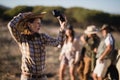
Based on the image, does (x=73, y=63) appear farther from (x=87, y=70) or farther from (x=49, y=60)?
(x=49, y=60)

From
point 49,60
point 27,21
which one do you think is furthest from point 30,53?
point 49,60

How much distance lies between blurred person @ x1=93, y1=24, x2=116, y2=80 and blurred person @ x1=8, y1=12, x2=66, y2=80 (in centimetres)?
271

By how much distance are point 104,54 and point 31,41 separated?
2.90 metres

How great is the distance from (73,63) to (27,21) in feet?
9.81

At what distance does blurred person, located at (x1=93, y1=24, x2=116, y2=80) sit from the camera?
6.94 metres

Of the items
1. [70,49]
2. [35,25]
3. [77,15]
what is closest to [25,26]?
[35,25]

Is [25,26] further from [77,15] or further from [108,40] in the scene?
[77,15]

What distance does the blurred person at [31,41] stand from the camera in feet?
14.1

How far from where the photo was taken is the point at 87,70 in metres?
7.51

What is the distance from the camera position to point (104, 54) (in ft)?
22.7

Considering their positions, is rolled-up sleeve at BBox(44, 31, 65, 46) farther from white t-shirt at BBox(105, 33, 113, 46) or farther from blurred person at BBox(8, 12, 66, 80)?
white t-shirt at BBox(105, 33, 113, 46)

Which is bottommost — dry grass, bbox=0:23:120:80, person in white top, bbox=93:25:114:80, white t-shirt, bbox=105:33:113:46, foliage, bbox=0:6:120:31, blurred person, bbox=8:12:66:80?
foliage, bbox=0:6:120:31

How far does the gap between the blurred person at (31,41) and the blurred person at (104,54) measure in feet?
8.88

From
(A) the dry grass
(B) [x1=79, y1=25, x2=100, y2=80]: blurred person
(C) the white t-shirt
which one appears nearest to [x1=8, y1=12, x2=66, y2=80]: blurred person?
(C) the white t-shirt
